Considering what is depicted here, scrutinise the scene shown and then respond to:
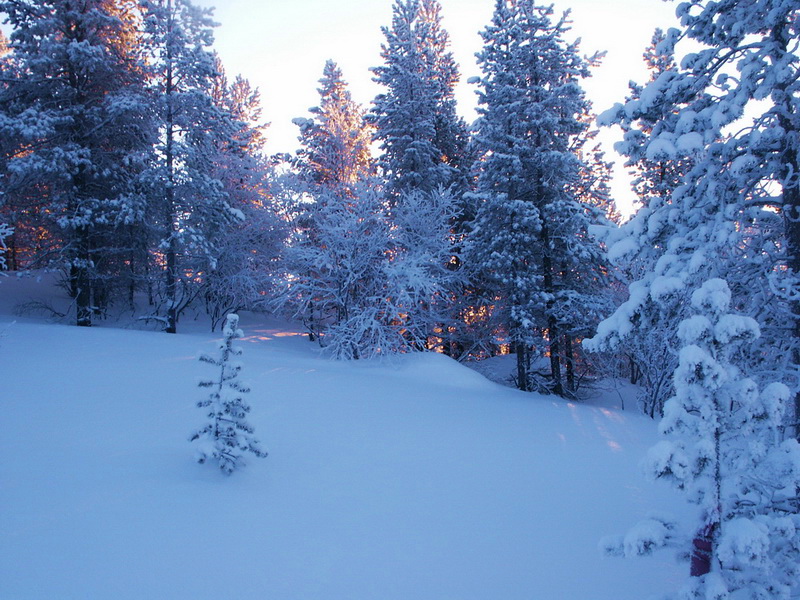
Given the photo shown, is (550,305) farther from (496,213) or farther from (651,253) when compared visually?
(651,253)

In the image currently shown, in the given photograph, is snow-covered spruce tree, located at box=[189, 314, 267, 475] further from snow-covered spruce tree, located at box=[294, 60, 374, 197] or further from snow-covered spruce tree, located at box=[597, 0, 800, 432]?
snow-covered spruce tree, located at box=[294, 60, 374, 197]

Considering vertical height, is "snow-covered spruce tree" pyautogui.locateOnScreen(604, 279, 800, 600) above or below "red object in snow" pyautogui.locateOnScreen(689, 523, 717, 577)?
above

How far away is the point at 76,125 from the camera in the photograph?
15.5m

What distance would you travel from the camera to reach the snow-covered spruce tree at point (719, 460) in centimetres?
300

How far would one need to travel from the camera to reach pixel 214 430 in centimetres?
548

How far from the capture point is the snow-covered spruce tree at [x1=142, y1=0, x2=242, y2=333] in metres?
16.2

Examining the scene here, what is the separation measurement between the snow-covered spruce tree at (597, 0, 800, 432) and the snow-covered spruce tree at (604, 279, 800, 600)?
1.72 meters

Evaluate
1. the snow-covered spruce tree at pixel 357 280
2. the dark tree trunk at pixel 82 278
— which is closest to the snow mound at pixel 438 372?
the snow-covered spruce tree at pixel 357 280

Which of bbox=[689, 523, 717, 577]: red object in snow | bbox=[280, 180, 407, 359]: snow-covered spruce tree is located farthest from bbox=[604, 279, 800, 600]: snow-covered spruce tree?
bbox=[280, 180, 407, 359]: snow-covered spruce tree

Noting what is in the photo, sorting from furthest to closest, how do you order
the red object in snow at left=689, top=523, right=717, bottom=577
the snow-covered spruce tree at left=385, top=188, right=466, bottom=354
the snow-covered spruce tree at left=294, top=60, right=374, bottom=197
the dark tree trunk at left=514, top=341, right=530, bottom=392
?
the snow-covered spruce tree at left=294, top=60, right=374, bottom=197, the dark tree trunk at left=514, top=341, right=530, bottom=392, the snow-covered spruce tree at left=385, top=188, right=466, bottom=354, the red object in snow at left=689, top=523, right=717, bottom=577

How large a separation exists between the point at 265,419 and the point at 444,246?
39.0 feet

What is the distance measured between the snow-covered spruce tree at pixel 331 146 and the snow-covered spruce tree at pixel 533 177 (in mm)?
8136

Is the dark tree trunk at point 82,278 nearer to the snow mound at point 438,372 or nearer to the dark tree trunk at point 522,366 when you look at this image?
the snow mound at point 438,372

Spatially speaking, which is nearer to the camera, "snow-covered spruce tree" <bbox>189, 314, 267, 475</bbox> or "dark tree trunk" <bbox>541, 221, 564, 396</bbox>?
"snow-covered spruce tree" <bbox>189, 314, 267, 475</bbox>
